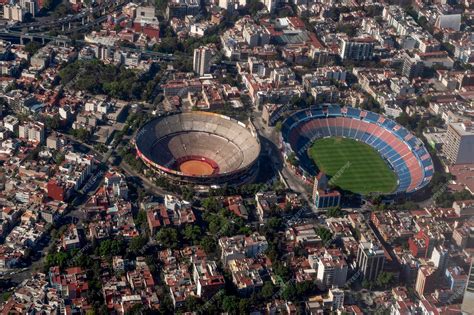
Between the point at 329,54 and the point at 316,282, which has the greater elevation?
the point at 329,54

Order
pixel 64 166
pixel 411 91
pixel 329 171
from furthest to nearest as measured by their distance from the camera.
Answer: pixel 411 91 → pixel 329 171 → pixel 64 166

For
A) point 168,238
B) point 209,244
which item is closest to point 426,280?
point 209,244

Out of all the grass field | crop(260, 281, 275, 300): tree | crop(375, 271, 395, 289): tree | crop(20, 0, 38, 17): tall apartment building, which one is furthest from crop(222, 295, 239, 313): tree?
crop(20, 0, 38, 17): tall apartment building

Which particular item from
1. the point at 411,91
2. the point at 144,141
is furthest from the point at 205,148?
the point at 411,91

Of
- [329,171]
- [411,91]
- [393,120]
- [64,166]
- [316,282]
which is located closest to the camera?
[316,282]

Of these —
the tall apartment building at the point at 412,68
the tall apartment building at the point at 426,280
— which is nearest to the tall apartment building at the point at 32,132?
the tall apartment building at the point at 426,280

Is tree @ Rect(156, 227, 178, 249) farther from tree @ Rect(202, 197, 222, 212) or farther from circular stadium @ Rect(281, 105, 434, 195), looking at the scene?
circular stadium @ Rect(281, 105, 434, 195)

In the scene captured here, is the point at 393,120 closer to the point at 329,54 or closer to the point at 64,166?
the point at 329,54
